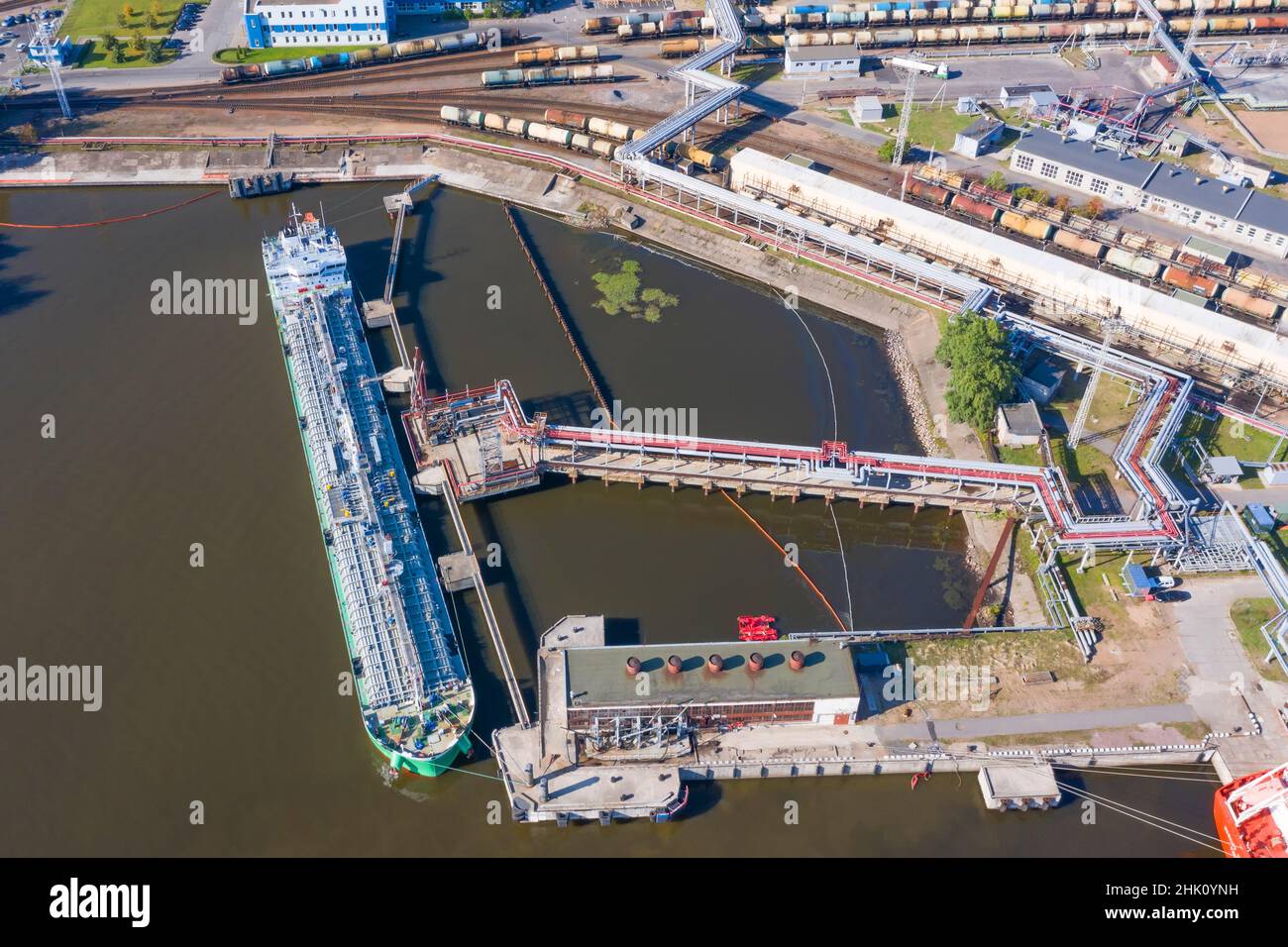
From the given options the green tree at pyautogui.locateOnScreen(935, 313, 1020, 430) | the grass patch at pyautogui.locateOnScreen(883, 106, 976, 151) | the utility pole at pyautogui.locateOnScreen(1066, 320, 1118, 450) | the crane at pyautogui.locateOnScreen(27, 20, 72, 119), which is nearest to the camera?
the utility pole at pyautogui.locateOnScreen(1066, 320, 1118, 450)

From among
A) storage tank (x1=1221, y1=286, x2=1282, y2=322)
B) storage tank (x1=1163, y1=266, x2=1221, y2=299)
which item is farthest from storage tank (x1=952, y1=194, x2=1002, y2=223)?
storage tank (x1=1221, y1=286, x2=1282, y2=322)

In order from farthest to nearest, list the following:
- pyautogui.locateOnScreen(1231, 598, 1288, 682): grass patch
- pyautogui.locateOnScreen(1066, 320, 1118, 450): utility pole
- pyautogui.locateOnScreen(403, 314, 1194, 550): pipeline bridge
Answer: pyautogui.locateOnScreen(1066, 320, 1118, 450): utility pole → pyautogui.locateOnScreen(403, 314, 1194, 550): pipeline bridge → pyautogui.locateOnScreen(1231, 598, 1288, 682): grass patch

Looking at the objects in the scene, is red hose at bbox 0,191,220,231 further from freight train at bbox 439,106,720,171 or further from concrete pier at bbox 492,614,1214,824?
concrete pier at bbox 492,614,1214,824

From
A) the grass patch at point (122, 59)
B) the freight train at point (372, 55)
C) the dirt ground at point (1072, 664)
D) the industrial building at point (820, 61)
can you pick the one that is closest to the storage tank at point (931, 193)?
the industrial building at point (820, 61)

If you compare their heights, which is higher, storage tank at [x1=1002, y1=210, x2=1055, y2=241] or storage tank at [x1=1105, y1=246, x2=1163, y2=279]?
storage tank at [x1=1002, y1=210, x2=1055, y2=241]

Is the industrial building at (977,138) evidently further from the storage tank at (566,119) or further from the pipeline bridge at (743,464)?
the storage tank at (566,119)

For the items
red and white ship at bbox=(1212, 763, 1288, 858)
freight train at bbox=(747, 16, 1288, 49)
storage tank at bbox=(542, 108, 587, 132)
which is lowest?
red and white ship at bbox=(1212, 763, 1288, 858)

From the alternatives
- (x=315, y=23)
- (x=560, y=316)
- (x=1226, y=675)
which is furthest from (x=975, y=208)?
(x=315, y=23)
